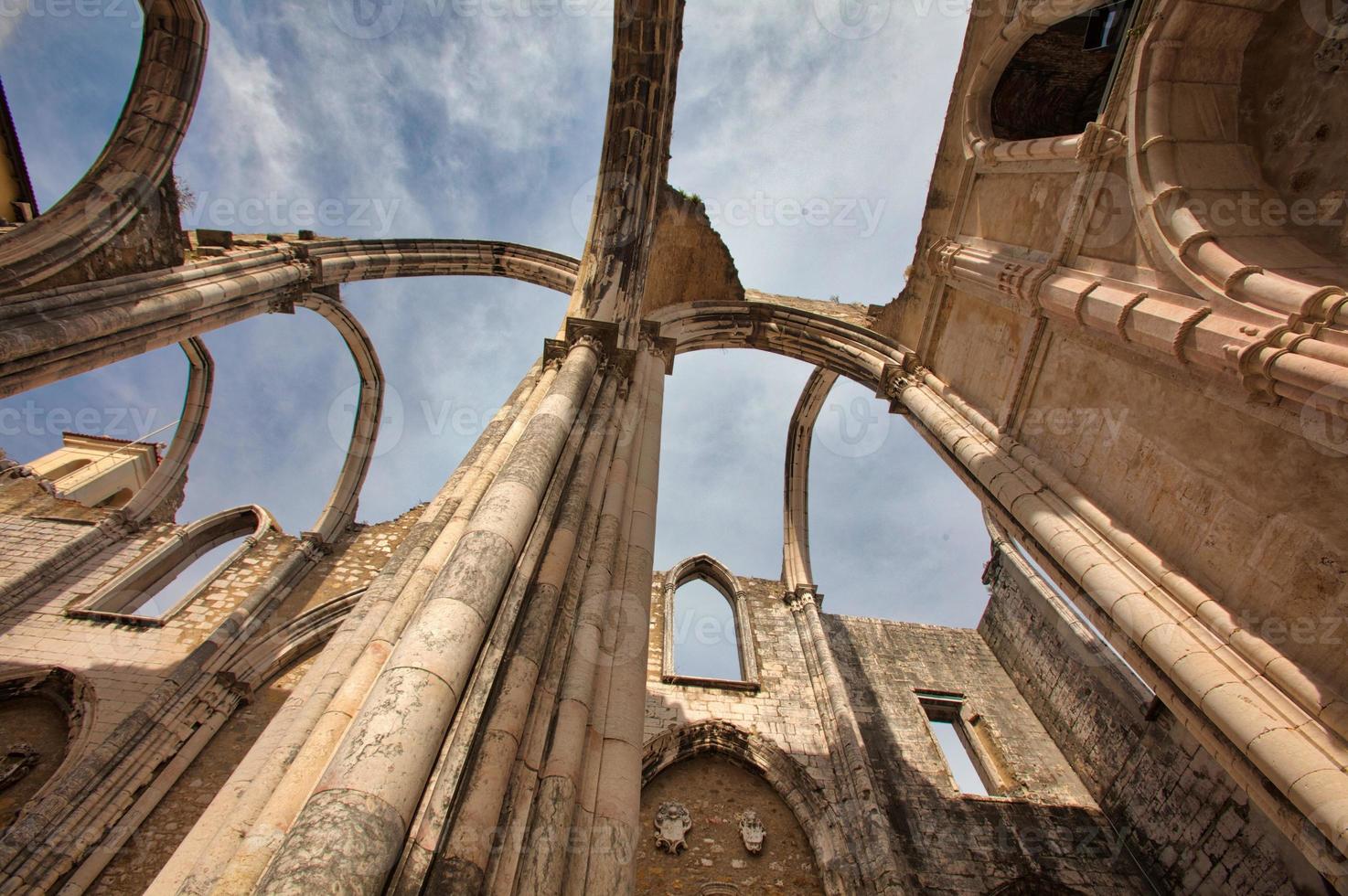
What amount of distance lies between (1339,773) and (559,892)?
326 cm

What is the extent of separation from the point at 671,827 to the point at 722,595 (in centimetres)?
421

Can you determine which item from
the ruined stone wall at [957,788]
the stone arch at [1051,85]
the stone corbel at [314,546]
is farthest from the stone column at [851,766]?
the stone corbel at [314,546]

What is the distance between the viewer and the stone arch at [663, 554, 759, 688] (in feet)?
27.9

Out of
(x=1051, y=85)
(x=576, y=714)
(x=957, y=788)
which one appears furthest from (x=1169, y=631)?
(x=1051, y=85)

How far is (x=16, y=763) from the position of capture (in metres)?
5.95

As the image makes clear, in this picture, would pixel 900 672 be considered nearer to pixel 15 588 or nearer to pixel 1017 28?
pixel 1017 28

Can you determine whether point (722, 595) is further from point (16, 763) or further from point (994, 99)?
point (16, 763)

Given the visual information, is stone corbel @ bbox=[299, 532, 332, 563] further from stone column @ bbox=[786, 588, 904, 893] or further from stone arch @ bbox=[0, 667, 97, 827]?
stone column @ bbox=[786, 588, 904, 893]

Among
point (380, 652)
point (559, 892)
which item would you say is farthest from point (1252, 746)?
point (380, 652)

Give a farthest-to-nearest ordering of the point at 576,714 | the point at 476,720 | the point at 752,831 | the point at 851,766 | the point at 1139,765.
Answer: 1. the point at 1139,765
2. the point at 851,766
3. the point at 752,831
4. the point at 576,714
5. the point at 476,720

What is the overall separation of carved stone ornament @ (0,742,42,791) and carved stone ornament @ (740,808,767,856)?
704 cm

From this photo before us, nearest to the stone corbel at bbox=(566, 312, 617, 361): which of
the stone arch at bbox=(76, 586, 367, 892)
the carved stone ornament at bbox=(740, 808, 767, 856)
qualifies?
the stone arch at bbox=(76, 586, 367, 892)

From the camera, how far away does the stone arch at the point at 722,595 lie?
8508mm

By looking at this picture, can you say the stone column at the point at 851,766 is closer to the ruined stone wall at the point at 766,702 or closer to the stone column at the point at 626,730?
the ruined stone wall at the point at 766,702
